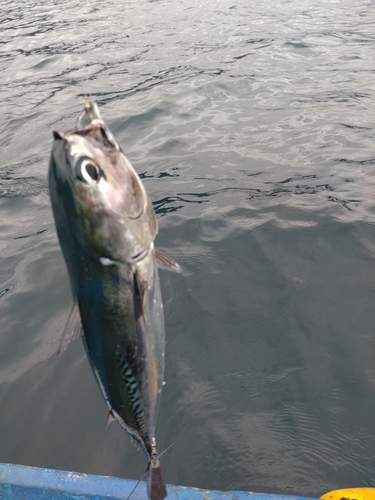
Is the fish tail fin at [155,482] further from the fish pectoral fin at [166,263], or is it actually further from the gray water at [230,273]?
the gray water at [230,273]

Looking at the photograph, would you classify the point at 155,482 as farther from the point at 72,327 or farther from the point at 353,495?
the point at 353,495

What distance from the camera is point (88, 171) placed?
137cm

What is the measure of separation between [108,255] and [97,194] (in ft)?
0.62

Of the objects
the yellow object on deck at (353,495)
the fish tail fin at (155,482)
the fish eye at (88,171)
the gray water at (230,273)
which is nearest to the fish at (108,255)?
→ the fish eye at (88,171)

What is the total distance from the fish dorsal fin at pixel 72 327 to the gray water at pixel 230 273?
2180 mm

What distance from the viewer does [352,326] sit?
13.6 feet

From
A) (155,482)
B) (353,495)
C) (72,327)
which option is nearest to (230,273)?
(353,495)

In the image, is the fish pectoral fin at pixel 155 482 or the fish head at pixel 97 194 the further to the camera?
the fish pectoral fin at pixel 155 482

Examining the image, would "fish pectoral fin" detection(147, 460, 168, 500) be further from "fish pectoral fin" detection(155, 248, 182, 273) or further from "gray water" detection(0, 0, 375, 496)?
"gray water" detection(0, 0, 375, 496)

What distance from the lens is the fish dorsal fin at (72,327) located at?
154cm

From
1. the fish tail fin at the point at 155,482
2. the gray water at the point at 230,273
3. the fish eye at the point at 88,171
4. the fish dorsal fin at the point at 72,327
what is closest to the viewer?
the fish eye at the point at 88,171

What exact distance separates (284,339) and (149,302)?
9.15 ft

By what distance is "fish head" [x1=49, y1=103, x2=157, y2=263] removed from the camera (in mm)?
1361

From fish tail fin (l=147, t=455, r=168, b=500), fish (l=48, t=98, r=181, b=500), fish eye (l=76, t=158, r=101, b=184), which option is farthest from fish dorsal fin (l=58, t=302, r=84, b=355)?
fish tail fin (l=147, t=455, r=168, b=500)
